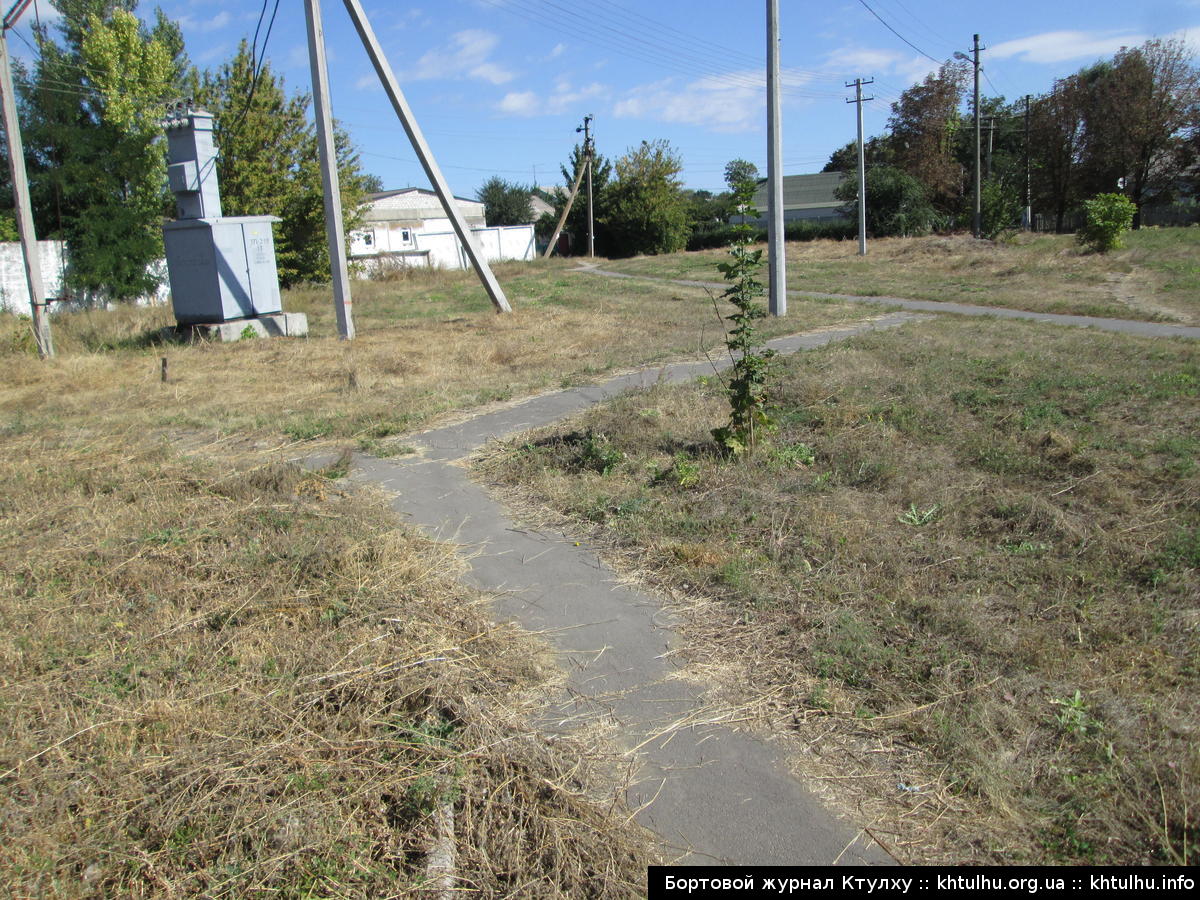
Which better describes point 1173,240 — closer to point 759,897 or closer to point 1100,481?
point 1100,481

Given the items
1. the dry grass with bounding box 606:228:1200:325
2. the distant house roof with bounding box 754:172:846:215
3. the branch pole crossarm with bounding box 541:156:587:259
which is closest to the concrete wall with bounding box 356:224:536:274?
the branch pole crossarm with bounding box 541:156:587:259

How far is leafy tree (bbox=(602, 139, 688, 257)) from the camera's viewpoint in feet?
167

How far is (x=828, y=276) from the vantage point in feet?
88.3

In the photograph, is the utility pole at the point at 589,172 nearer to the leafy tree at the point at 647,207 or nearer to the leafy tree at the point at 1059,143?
the leafy tree at the point at 647,207

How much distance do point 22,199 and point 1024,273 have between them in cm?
2330

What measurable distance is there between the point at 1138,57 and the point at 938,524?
172ft

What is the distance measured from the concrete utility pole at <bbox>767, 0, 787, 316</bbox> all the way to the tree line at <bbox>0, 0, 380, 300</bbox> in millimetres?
16365

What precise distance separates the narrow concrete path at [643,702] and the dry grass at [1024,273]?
1265 cm

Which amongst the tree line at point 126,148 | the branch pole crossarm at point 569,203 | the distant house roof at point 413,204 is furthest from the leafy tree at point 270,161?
the distant house roof at point 413,204

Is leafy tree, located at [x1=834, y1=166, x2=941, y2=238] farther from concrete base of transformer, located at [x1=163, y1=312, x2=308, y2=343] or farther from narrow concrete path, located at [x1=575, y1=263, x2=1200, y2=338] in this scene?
concrete base of transformer, located at [x1=163, y1=312, x2=308, y2=343]

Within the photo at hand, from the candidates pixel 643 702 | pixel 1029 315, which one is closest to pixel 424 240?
pixel 1029 315

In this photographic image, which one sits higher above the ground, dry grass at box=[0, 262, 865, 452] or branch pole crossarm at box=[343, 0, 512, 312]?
branch pole crossarm at box=[343, 0, 512, 312]

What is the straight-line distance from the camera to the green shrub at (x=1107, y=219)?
25.0 metres

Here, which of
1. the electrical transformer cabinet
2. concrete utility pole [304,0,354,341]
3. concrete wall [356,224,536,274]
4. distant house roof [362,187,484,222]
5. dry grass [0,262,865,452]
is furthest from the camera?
distant house roof [362,187,484,222]
